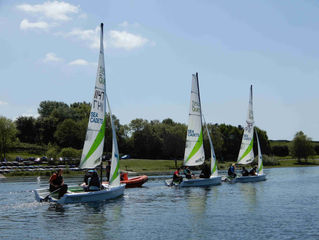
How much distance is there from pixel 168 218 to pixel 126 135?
9966 cm

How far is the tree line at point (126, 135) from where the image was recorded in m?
102

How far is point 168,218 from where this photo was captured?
77.1 ft

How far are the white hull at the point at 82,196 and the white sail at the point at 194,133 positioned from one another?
1299 centimetres

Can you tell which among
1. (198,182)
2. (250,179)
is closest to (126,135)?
(250,179)

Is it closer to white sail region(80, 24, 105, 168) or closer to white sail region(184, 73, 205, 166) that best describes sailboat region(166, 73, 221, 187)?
white sail region(184, 73, 205, 166)

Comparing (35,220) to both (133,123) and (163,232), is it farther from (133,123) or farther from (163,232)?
(133,123)

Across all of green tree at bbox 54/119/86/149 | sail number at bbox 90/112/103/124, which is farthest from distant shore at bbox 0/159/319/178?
sail number at bbox 90/112/103/124

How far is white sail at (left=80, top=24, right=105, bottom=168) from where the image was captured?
29203 millimetres

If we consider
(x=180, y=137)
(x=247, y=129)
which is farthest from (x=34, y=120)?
(x=247, y=129)

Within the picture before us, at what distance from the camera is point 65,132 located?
358 ft

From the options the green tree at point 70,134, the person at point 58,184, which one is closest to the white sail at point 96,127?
the person at point 58,184

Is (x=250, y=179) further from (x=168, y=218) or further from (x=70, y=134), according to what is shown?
(x=70, y=134)

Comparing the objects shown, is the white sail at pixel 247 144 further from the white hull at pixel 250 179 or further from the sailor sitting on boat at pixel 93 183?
the sailor sitting on boat at pixel 93 183

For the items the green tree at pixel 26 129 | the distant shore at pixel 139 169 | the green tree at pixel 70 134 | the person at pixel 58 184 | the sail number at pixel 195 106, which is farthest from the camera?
the green tree at pixel 26 129
